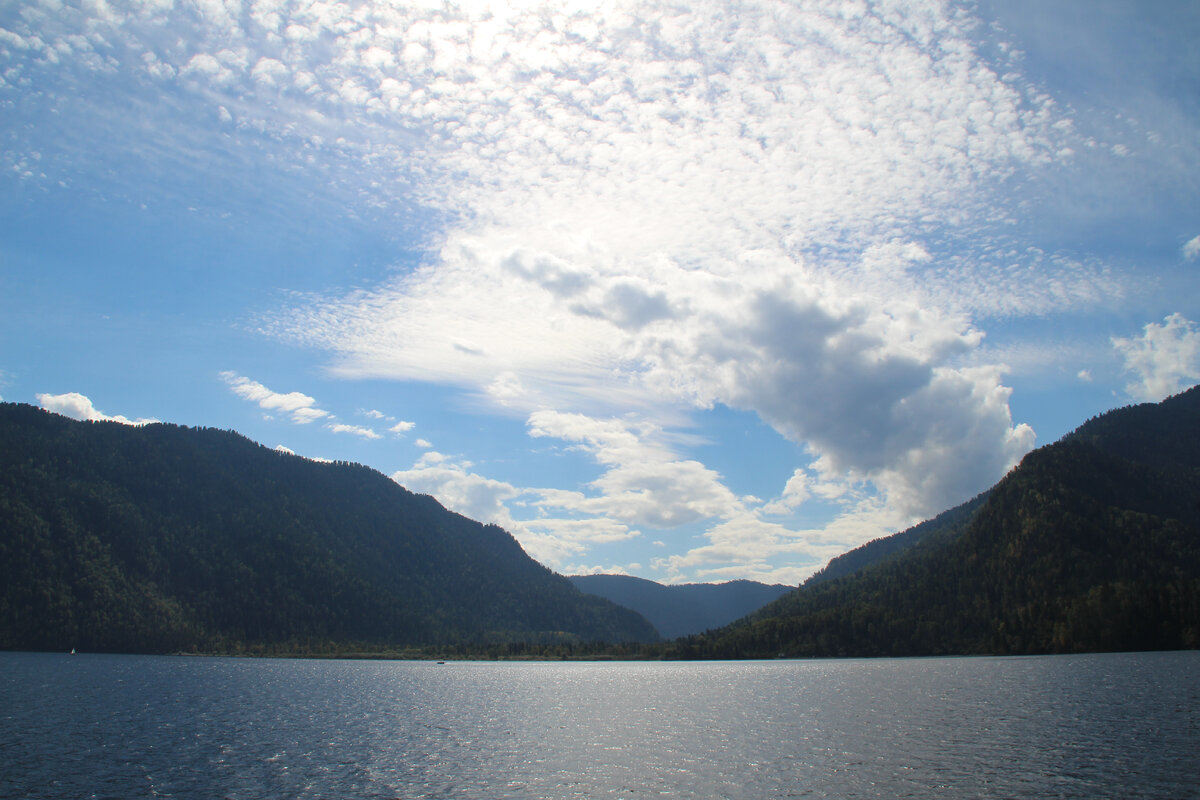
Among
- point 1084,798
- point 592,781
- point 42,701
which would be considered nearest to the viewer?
point 1084,798

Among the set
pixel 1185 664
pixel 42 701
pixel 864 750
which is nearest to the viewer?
pixel 864 750

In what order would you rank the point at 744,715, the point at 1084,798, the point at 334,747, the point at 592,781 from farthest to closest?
the point at 744,715
the point at 334,747
the point at 592,781
the point at 1084,798

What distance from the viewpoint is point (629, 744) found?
290 ft

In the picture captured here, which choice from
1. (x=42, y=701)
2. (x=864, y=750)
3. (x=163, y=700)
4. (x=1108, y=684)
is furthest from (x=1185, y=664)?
(x=42, y=701)

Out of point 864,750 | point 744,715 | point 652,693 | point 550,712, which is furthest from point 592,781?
point 652,693

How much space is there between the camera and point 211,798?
59062 millimetres

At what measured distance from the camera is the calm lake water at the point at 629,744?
204 feet

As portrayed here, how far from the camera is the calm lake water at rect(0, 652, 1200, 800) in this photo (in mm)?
62156

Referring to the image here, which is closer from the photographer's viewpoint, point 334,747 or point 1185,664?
point 334,747

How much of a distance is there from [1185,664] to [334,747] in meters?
188

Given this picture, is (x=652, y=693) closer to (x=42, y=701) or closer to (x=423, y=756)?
(x=423, y=756)

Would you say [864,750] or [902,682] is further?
[902,682]

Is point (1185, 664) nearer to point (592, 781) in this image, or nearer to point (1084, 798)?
point (1084, 798)

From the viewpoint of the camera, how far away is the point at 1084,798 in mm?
54312
